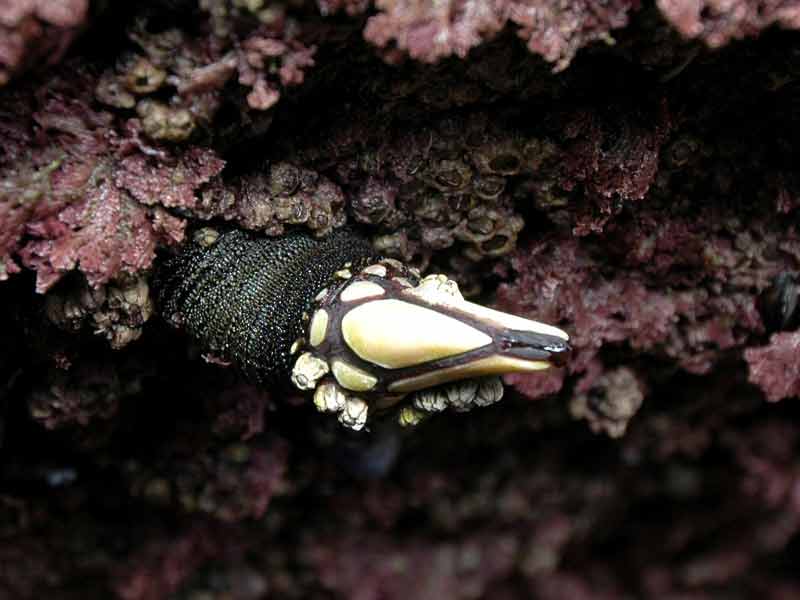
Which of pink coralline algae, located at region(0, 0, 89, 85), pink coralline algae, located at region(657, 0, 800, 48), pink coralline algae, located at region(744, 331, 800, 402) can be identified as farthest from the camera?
pink coralline algae, located at region(744, 331, 800, 402)

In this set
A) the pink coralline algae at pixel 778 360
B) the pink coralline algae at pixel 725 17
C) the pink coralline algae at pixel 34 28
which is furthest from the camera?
the pink coralline algae at pixel 778 360

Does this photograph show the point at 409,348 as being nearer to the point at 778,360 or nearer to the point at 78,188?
the point at 78,188

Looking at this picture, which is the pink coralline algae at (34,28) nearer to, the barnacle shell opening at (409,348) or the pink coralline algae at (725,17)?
the barnacle shell opening at (409,348)

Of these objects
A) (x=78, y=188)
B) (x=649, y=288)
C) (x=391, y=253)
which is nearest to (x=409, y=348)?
(x=391, y=253)

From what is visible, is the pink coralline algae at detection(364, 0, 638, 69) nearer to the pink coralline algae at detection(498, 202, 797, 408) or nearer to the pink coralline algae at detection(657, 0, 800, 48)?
the pink coralline algae at detection(657, 0, 800, 48)

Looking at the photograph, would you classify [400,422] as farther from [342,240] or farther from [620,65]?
[620,65]

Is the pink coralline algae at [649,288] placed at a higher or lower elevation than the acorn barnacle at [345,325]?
higher

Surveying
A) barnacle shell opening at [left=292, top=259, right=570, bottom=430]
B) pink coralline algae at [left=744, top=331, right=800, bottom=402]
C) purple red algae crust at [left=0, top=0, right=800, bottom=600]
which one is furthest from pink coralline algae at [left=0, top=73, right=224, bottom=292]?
pink coralline algae at [left=744, top=331, right=800, bottom=402]

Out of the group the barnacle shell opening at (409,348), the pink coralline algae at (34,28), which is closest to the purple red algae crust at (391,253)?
the pink coralline algae at (34,28)
